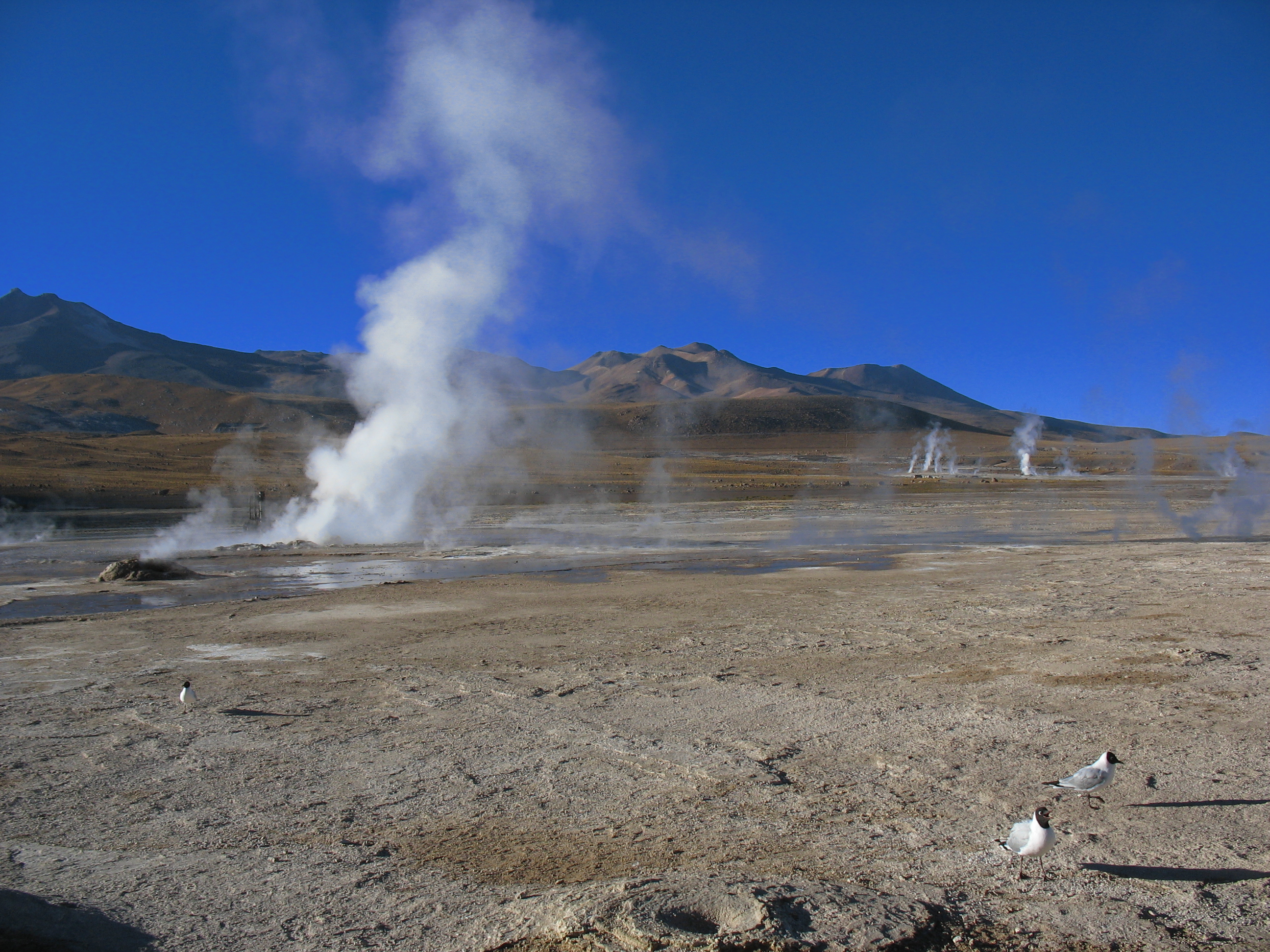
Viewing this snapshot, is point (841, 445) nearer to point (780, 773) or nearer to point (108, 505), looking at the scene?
point (108, 505)

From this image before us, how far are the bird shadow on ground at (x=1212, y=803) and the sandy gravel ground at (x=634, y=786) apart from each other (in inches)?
1.5

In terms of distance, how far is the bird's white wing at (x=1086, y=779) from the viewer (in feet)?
18.9

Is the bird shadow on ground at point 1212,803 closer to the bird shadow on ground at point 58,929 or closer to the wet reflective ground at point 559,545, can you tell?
the bird shadow on ground at point 58,929

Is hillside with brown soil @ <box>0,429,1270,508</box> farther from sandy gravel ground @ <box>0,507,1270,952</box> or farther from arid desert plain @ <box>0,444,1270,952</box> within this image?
sandy gravel ground @ <box>0,507,1270,952</box>

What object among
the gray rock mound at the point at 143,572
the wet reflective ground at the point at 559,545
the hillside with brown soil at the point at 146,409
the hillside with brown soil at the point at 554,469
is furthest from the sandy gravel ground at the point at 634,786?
the hillside with brown soil at the point at 146,409

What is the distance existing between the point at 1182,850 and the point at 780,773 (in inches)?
112

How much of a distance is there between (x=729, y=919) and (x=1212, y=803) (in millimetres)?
4139

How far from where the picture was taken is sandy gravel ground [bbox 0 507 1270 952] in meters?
4.50

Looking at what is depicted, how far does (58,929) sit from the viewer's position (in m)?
4.24

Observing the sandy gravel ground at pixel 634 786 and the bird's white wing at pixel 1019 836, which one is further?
the bird's white wing at pixel 1019 836

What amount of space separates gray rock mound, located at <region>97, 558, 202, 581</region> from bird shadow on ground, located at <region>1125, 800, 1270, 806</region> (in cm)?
2222

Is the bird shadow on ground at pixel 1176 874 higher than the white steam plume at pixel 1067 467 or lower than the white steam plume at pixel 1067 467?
lower

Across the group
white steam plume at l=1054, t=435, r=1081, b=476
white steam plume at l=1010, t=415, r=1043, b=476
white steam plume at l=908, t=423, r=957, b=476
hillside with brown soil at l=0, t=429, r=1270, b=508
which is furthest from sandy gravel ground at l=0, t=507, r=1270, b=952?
white steam plume at l=1010, t=415, r=1043, b=476

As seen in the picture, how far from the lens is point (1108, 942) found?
4250mm
